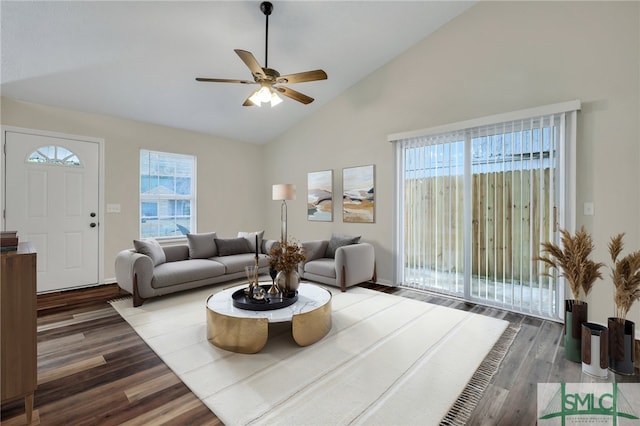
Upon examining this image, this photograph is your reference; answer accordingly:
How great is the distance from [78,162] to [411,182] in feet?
16.0

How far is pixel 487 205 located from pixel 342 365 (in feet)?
8.73

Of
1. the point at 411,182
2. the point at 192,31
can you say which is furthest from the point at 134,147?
the point at 411,182

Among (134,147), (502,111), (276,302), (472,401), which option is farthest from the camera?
(134,147)

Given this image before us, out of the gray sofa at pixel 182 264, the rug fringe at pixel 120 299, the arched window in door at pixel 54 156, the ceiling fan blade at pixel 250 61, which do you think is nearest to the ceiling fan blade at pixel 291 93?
the ceiling fan blade at pixel 250 61

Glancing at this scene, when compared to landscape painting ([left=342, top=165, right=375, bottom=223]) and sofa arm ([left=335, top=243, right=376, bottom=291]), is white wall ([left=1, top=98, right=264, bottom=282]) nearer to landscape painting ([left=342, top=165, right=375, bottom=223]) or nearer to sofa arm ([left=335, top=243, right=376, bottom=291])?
landscape painting ([left=342, top=165, right=375, bottom=223])

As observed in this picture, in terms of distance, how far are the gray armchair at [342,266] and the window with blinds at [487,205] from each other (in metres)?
0.48

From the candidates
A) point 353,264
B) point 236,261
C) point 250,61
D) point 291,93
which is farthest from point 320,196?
point 250,61

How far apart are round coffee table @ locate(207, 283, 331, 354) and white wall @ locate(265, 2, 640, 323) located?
2.21m

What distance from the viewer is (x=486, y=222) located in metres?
3.62

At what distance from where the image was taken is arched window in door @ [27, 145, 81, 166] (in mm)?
3977

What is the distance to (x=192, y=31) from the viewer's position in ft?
10.7

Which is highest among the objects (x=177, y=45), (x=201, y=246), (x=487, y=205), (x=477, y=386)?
(x=177, y=45)

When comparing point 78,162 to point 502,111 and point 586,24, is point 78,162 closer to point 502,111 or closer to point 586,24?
point 502,111

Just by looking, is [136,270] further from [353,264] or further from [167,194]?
[353,264]
